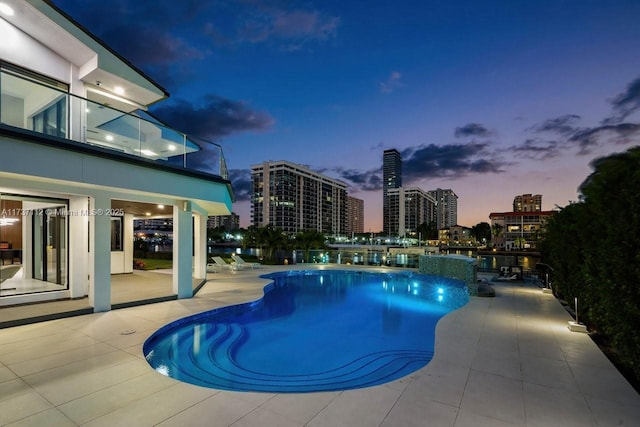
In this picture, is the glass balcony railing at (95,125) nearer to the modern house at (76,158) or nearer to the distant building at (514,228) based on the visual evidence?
the modern house at (76,158)

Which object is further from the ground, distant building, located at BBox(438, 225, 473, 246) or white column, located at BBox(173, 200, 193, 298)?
white column, located at BBox(173, 200, 193, 298)

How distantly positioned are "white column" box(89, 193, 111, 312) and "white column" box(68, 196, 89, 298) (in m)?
0.94

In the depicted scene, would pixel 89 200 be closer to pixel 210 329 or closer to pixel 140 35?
pixel 210 329

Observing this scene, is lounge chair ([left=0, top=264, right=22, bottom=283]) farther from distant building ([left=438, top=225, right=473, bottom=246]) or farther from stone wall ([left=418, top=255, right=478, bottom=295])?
distant building ([left=438, top=225, right=473, bottom=246])

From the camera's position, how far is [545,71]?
18.0m

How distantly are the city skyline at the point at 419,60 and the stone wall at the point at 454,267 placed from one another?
22.5ft

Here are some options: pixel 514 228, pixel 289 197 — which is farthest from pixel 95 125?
pixel 289 197

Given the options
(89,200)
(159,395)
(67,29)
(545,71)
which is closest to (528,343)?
(159,395)

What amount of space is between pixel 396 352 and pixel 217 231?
89501 millimetres

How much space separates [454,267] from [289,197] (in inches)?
4691

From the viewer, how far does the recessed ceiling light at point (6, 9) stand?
7.67 m

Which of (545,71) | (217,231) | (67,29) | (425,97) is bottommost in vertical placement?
(217,231)

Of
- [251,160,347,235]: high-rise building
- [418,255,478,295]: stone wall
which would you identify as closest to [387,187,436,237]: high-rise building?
[251,160,347,235]: high-rise building

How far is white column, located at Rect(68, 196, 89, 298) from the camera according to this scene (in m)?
8.88
